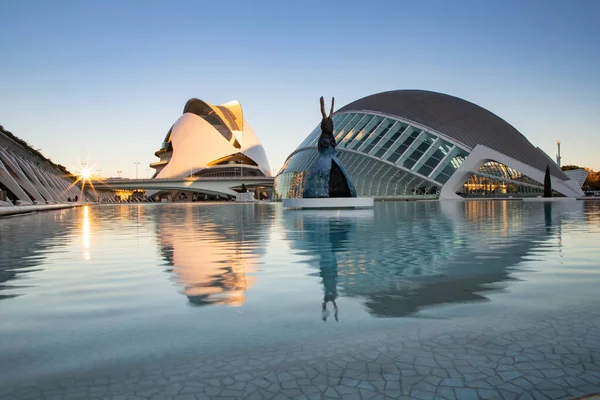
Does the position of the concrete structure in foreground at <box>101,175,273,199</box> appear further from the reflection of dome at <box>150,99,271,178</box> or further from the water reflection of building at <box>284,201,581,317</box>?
the water reflection of building at <box>284,201,581,317</box>

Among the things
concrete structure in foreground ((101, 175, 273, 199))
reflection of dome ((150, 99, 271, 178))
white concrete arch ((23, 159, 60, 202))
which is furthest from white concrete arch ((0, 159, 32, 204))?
reflection of dome ((150, 99, 271, 178))

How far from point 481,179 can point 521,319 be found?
156 ft

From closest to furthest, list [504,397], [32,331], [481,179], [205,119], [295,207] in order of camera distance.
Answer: [504,397], [32,331], [295,207], [481,179], [205,119]

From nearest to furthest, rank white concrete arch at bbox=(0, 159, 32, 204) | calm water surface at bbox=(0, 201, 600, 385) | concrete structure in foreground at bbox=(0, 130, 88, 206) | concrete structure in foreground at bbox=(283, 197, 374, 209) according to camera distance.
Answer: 1. calm water surface at bbox=(0, 201, 600, 385)
2. concrete structure in foreground at bbox=(283, 197, 374, 209)
3. white concrete arch at bbox=(0, 159, 32, 204)
4. concrete structure in foreground at bbox=(0, 130, 88, 206)

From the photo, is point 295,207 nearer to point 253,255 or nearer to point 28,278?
point 253,255

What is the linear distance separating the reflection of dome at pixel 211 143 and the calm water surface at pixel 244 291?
87685mm

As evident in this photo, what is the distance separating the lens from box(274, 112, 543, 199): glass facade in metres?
45.3

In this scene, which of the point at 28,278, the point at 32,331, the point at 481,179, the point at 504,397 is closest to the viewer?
the point at 504,397

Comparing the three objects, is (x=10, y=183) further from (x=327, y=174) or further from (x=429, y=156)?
(x=429, y=156)

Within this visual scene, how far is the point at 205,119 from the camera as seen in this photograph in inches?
3898

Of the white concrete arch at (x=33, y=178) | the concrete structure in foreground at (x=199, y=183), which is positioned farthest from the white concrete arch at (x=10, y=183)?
the concrete structure in foreground at (x=199, y=183)

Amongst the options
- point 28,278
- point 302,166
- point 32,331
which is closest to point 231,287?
point 32,331

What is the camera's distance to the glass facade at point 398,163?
1784 inches

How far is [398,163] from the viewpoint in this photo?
4459cm
